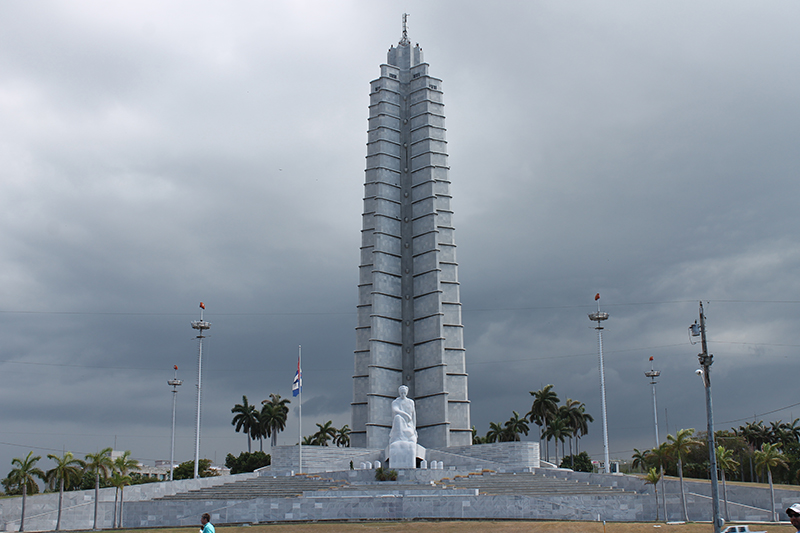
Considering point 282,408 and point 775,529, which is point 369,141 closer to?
point 282,408

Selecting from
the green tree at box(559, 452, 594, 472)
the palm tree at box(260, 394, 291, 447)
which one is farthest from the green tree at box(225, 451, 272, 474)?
the green tree at box(559, 452, 594, 472)

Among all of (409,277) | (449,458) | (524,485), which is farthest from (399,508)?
(409,277)

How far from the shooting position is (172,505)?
108ft

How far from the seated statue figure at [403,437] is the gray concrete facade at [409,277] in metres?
5.80

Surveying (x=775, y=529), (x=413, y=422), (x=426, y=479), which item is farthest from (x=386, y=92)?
(x=775, y=529)

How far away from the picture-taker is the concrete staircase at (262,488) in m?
37.0

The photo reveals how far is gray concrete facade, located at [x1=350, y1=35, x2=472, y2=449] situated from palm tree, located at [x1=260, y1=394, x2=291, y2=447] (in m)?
18.3

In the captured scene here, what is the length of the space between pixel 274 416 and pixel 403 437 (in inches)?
1138

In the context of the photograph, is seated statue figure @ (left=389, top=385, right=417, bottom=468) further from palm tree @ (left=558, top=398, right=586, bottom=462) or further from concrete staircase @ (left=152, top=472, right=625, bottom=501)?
palm tree @ (left=558, top=398, right=586, bottom=462)

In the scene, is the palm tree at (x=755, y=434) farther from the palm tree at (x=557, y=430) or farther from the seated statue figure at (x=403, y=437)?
the seated statue figure at (x=403, y=437)

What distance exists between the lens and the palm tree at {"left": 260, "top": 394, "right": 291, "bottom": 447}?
7444cm

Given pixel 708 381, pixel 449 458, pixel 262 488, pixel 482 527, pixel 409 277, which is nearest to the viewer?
pixel 708 381

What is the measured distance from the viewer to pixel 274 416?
7431 cm

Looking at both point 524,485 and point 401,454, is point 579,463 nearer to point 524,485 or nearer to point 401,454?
point 401,454
